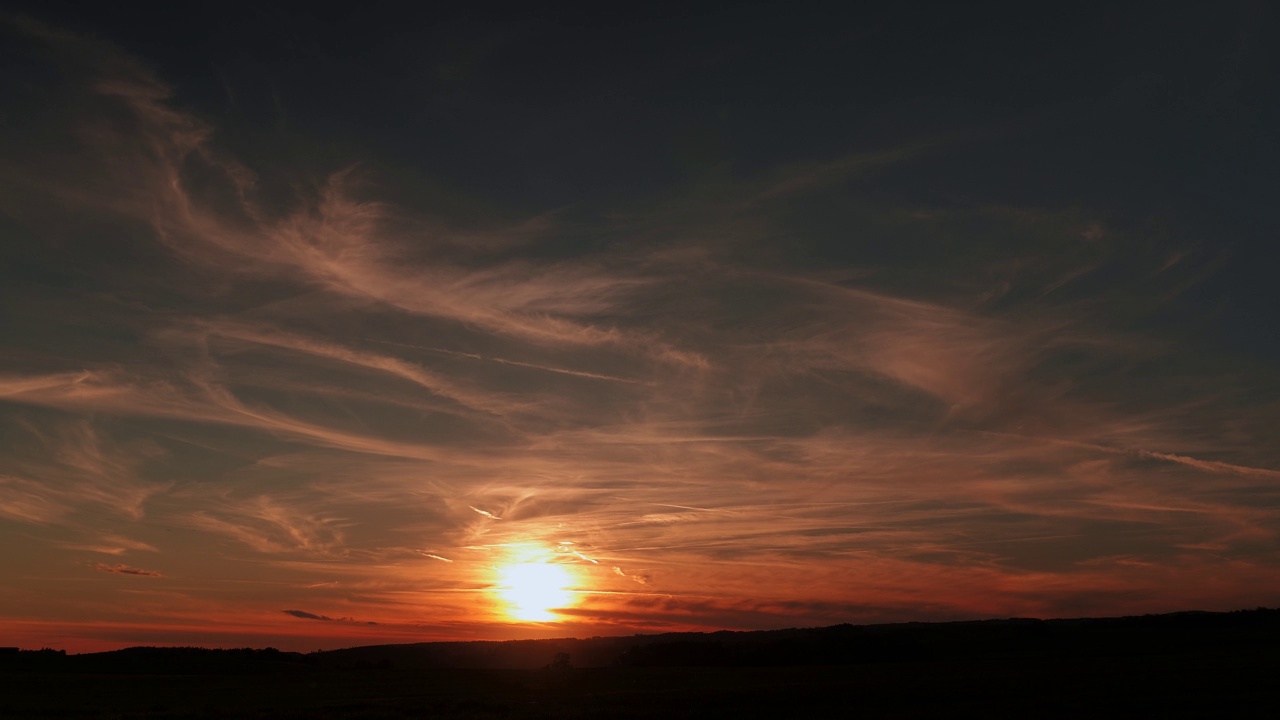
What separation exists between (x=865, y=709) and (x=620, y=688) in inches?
970

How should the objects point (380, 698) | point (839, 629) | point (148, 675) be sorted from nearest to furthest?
point (380, 698)
point (148, 675)
point (839, 629)

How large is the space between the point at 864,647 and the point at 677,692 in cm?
8088

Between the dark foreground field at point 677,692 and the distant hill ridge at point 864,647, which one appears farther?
the distant hill ridge at point 864,647

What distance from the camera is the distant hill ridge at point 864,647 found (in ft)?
336

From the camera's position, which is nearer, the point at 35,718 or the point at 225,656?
the point at 35,718

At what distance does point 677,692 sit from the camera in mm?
56656

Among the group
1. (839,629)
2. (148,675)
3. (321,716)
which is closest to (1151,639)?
(839,629)

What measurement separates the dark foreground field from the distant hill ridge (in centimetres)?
382

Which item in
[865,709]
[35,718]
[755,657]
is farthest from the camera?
[755,657]

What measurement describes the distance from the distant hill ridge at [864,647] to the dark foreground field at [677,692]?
12.5ft

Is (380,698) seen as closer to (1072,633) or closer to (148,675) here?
(148,675)

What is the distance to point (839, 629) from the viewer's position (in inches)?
5586

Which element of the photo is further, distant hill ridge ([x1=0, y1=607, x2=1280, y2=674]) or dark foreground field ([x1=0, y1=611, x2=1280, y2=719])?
distant hill ridge ([x1=0, y1=607, x2=1280, y2=674])

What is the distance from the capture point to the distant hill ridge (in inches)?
4033
